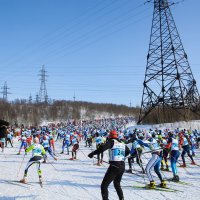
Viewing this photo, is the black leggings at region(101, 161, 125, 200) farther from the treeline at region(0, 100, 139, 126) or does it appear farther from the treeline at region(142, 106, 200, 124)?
the treeline at region(0, 100, 139, 126)

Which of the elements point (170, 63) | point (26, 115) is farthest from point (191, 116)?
point (26, 115)

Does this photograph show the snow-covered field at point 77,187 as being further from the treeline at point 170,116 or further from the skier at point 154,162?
the treeline at point 170,116

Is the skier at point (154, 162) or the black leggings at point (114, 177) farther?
the skier at point (154, 162)

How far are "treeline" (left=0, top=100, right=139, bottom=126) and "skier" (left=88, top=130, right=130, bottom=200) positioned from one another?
73027 millimetres

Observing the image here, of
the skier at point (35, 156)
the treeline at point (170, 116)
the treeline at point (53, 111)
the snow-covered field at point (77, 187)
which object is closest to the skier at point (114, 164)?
the snow-covered field at point (77, 187)

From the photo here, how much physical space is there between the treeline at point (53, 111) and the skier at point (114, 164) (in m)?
73.0

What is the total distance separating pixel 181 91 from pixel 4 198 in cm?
3056

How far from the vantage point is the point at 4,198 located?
874 centimetres

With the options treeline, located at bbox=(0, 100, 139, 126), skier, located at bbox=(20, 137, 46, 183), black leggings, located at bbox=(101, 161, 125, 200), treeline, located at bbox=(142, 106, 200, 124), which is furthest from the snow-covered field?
treeline, located at bbox=(0, 100, 139, 126)

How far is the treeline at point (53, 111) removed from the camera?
307ft

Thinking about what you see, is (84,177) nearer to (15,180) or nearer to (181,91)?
(15,180)

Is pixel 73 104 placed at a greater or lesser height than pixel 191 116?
greater

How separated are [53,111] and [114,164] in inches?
4506

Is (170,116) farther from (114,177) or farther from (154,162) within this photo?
(114,177)
